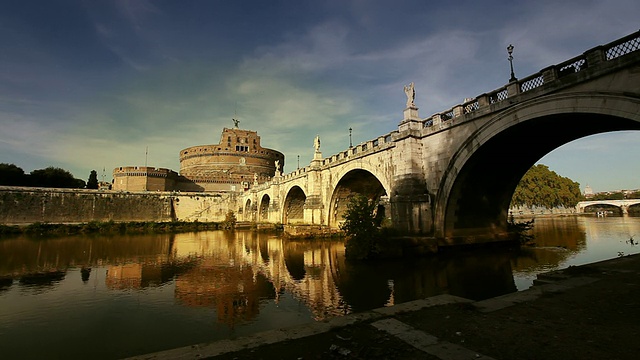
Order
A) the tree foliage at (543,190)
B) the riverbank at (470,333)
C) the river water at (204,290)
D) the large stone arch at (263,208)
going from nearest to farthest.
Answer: the riverbank at (470,333) → the river water at (204,290) → the large stone arch at (263,208) → the tree foliage at (543,190)

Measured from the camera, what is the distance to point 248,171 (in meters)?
83.2

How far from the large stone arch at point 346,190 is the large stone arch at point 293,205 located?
948 centimetres

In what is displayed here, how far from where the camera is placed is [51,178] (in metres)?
61.2

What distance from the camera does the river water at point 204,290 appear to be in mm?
6828

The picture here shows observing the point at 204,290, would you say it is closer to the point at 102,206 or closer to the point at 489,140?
the point at 489,140

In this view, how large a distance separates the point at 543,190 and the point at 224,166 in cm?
7400

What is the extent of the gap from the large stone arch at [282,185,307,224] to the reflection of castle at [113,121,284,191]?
31079 mm

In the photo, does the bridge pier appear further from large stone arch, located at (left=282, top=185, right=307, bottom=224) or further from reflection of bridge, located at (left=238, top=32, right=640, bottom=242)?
large stone arch, located at (left=282, top=185, right=307, bottom=224)

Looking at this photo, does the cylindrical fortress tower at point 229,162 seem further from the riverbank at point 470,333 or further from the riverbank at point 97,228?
the riverbank at point 470,333

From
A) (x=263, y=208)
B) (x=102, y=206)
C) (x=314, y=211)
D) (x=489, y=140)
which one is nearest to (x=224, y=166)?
(x=102, y=206)

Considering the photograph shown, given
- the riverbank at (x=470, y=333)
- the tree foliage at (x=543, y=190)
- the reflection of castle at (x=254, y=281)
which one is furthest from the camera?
the tree foliage at (x=543, y=190)

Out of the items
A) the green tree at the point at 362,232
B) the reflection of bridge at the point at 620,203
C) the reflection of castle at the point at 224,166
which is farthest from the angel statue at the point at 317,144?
the reflection of bridge at the point at 620,203

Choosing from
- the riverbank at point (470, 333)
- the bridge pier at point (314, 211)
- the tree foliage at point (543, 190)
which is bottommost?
the riverbank at point (470, 333)

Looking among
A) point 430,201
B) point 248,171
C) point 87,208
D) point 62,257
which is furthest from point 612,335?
point 248,171
